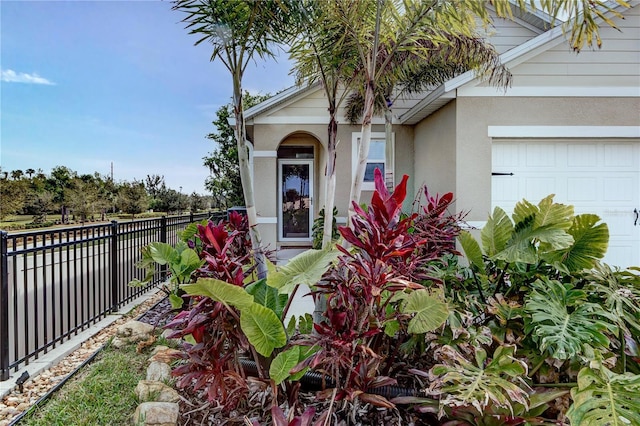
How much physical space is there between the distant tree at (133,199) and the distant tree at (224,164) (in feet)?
30.0

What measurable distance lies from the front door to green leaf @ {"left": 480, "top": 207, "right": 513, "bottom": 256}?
8.46 meters

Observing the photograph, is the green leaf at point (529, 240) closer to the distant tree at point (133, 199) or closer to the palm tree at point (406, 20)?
the palm tree at point (406, 20)

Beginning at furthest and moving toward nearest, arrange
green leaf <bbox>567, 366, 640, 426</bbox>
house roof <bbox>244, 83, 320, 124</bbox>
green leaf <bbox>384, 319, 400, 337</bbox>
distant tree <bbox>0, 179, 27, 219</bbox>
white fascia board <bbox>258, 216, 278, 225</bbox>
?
distant tree <bbox>0, 179, 27, 219</bbox>
white fascia board <bbox>258, 216, 278, 225</bbox>
house roof <bbox>244, 83, 320, 124</bbox>
green leaf <bbox>384, 319, 400, 337</bbox>
green leaf <bbox>567, 366, 640, 426</bbox>

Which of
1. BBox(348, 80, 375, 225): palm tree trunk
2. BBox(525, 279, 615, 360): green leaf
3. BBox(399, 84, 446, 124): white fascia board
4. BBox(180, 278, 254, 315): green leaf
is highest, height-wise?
BBox(399, 84, 446, 124): white fascia board

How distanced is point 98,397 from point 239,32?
3595mm

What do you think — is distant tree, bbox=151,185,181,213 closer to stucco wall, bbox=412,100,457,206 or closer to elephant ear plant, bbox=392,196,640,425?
stucco wall, bbox=412,100,457,206

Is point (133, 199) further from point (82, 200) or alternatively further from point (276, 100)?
point (276, 100)

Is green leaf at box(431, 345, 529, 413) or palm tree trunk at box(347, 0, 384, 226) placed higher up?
palm tree trunk at box(347, 0, 384, 226)

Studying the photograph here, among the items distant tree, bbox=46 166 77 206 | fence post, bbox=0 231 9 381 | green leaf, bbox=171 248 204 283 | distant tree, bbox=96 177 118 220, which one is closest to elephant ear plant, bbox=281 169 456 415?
green leaf, bbox=171 248 204 283

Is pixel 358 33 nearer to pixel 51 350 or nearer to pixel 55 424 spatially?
pixel 55 424

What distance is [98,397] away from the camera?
3.00 metres

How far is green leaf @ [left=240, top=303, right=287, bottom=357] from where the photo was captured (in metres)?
2.33

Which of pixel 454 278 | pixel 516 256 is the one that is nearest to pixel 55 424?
pixel 454 278

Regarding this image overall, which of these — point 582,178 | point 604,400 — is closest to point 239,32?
point 604,400
